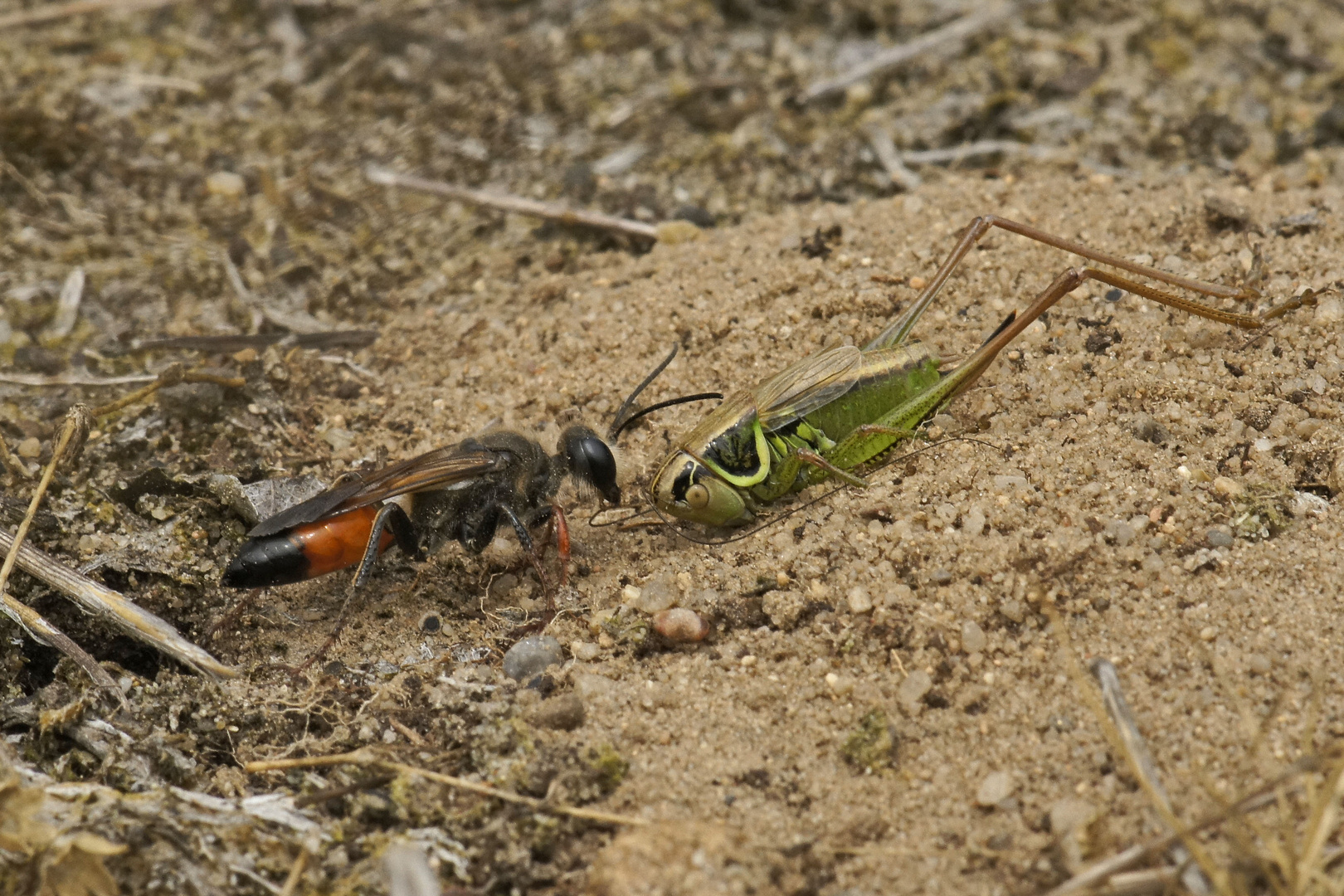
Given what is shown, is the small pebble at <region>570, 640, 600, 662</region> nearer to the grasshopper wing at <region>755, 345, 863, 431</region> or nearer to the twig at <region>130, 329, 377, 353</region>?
the grasshopper wing at <region>755, 345, 863, 431</region>

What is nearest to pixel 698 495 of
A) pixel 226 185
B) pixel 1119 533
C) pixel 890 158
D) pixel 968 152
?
pixel 1119 533

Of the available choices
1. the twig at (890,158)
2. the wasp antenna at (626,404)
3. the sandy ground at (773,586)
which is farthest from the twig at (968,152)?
the wasp antenna at (626,404)

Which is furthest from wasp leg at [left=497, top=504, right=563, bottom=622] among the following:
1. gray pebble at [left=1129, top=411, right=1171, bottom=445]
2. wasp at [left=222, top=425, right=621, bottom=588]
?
gray pebble at [left=1129, top=411, right=1171, bottom=445]

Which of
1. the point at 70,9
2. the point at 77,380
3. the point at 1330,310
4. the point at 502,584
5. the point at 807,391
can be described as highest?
the point at 70,9

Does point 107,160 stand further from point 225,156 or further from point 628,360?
point 628,360

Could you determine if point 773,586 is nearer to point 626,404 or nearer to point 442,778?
point 626,404

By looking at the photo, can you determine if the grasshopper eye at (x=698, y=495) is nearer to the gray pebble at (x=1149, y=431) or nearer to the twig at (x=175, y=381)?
the gray pebble at (x=1149, y=431)
